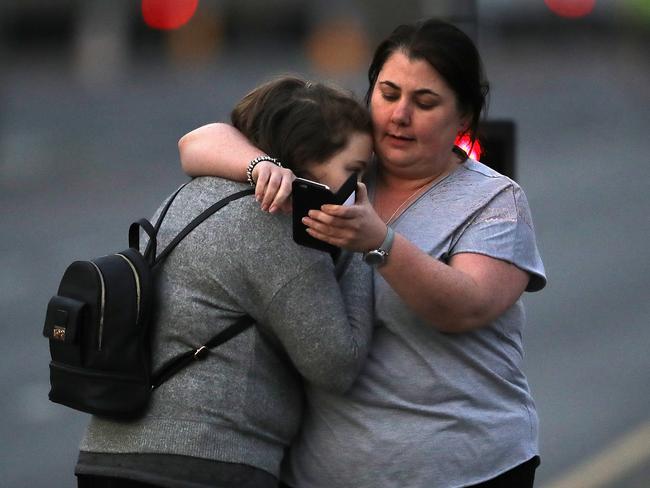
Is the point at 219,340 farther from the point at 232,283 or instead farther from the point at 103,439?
the point at 103,439

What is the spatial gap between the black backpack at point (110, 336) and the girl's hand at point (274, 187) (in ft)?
0.85

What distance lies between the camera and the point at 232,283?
265cm

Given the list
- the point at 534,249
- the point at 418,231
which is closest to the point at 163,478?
the point at 418,231

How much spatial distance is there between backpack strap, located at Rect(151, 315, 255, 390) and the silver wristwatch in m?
0.30

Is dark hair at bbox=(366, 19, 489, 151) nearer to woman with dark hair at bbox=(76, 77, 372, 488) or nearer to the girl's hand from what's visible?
woman with dark hair at bbox=(76, 77, 372, 488)

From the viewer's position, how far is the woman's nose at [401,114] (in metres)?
2.85

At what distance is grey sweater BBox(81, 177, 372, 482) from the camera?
2627 millimetres

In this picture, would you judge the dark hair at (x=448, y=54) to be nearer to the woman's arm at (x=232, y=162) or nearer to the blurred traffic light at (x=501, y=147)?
the woman's arm at (x=232, y=162)

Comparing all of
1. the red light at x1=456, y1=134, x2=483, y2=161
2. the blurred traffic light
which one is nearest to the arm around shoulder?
the red light at x1=456, y1=134, x2=483, y2=161

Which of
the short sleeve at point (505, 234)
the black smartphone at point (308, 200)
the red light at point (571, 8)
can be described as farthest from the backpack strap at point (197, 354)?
the red light at point (571, 8)

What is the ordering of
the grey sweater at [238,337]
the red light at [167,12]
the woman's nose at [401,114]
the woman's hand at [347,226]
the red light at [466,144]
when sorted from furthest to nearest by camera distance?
the red light at [167,12]
the red light at [466,144]
the woman's nose at [401,114]
the grey sweater at [238,337]
the woman's hand at [347,226]

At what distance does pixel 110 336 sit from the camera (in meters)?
2.65

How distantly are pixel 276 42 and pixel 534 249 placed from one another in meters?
27.1

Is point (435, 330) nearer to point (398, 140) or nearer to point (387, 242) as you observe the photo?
point (387, 242)
